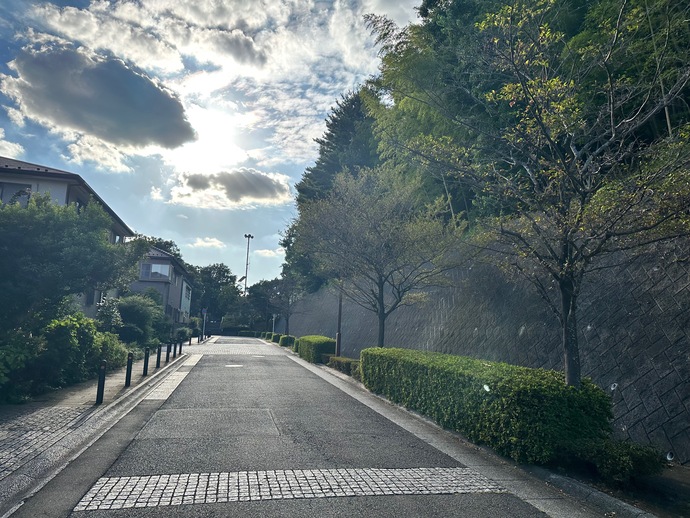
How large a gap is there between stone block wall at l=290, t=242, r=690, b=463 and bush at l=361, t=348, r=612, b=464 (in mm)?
1335

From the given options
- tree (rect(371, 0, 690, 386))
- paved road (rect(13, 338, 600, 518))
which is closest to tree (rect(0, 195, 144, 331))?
paved road (rect(13, 338, 600, 518))

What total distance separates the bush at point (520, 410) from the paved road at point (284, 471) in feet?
0.99

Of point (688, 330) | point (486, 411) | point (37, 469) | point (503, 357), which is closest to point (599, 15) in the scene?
point (688, 330)

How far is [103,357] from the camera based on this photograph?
1494 centimetres

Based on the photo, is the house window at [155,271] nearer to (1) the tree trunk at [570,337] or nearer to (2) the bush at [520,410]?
(2) the bush at [520,410]

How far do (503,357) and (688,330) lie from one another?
19.2 ft

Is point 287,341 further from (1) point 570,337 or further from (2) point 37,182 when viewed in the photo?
(1) point 570,337

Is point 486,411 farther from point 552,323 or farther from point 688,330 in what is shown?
point 552,323

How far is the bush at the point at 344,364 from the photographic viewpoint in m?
16.9

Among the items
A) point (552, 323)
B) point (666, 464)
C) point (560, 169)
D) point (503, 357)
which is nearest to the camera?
point (666, 464)

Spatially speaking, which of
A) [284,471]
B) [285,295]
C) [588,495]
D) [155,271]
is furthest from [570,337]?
[285,295]

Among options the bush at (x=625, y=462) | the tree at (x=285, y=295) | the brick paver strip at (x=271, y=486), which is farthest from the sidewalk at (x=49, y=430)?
the tree at (x=285, y=295)

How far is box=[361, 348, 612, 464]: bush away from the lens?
6.00 meters

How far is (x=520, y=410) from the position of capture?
20.5 feet
